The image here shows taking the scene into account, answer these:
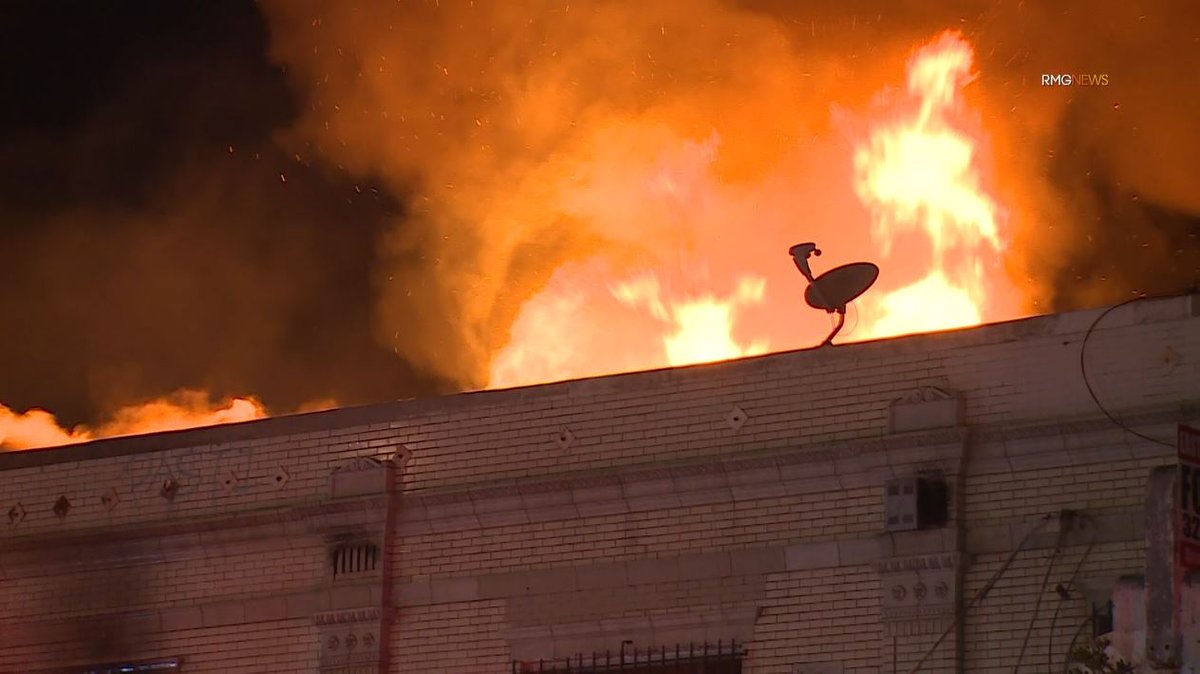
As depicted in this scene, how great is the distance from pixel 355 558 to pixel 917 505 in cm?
711

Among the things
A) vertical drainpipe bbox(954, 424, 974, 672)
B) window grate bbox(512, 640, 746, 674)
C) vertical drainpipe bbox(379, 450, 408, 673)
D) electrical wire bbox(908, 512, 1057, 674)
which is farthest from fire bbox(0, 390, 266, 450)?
electrical wire bbox(908, 512, 1057, 674)

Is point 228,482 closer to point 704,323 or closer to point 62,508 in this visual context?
point 62,508

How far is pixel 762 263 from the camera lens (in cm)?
3500

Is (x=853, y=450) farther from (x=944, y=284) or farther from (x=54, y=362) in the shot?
(x=54, y=362)

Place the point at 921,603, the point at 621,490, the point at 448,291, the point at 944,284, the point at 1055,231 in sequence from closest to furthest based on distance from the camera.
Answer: the point at 921,603, the point at 621,490, the point at 944,284, the point at 1055,231, the point at 448,291

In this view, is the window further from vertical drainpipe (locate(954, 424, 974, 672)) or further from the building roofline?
vertical drainpipe (locate(954, 424, 974, 672))

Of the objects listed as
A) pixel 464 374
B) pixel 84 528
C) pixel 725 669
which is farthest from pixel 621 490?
pixel 464 374

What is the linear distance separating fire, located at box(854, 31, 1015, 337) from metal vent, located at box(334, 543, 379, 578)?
337 inches

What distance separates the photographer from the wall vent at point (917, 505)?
76.4ft

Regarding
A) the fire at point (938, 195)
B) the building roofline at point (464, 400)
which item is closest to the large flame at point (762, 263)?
the fire at point (938, 195)

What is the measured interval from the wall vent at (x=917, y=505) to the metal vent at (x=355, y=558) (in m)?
6.45

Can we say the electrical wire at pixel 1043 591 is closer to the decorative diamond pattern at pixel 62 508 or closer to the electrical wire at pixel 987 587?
the electrical wire at pixel 987 587

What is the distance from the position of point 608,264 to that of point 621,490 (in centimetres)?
1182

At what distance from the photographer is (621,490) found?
25.2 metres
